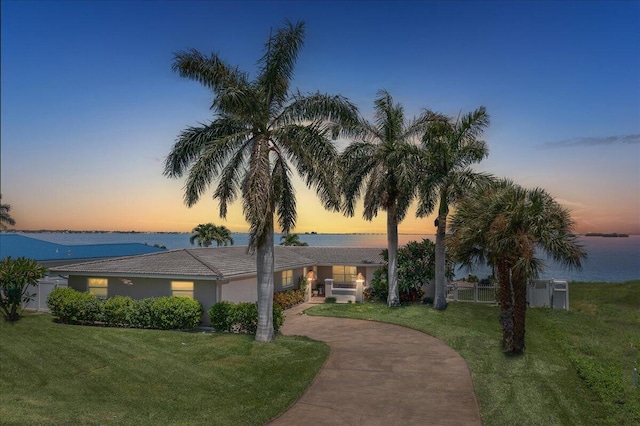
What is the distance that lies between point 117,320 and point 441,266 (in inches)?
707

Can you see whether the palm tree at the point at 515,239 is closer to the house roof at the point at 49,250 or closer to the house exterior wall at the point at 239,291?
the house exterior wall at the point at 239,291

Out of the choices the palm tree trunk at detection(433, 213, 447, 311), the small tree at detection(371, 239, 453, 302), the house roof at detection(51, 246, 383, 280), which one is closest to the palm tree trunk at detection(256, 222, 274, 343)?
the house roof at detection(51, 246, 383, 280)

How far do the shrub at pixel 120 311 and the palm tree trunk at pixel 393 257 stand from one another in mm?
14783

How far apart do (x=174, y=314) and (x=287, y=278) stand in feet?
34.0

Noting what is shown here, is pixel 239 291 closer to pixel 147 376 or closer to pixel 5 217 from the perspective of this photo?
pixel 147 376

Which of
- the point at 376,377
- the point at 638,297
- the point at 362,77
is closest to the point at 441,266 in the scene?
the point at 362,77

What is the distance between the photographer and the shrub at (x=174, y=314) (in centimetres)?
1945

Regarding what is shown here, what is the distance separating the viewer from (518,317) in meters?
15.4

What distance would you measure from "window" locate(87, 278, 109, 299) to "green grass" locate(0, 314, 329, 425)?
3521mm

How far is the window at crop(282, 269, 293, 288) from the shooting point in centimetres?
2813

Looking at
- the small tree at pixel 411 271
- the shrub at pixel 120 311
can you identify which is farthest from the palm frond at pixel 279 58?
the small tree at pixel 411 271

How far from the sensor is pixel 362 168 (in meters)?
25.8

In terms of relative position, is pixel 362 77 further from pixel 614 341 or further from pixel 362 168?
pixel 614 341

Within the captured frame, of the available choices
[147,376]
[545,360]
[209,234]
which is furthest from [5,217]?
[545,360]
